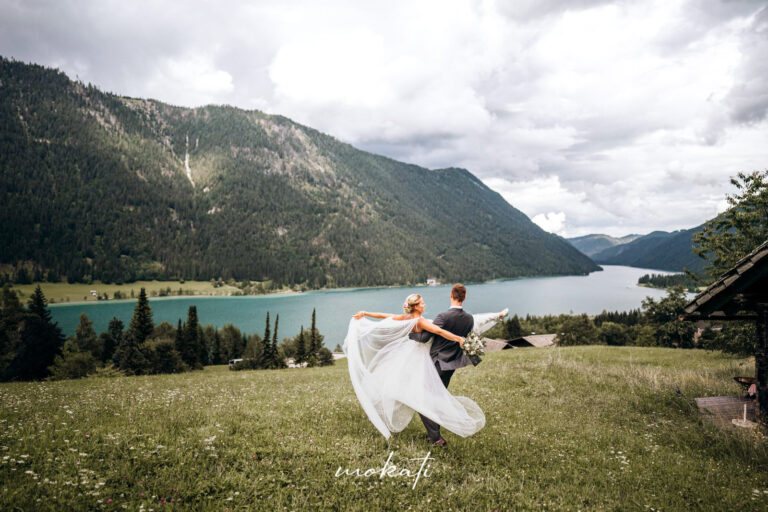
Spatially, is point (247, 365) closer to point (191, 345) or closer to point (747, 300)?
point (191, 345)

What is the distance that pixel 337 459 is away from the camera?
644cm

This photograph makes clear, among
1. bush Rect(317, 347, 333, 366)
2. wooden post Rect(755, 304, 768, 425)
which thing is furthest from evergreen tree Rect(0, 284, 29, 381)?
wooden post Rect(755, 304, 768, 425)

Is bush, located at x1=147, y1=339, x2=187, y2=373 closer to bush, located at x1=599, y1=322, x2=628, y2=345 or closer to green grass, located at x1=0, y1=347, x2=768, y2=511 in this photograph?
green grass, located at x1=0, y1=347, x2=768, y2=511

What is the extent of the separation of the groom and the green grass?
455mm

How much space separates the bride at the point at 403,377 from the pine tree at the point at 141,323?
58.7m

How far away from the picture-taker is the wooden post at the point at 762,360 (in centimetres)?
780

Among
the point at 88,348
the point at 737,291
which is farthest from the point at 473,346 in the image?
the point at 88,348

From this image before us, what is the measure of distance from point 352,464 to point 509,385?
393 inches

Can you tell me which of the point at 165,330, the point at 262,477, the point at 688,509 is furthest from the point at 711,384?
the point at 165,330

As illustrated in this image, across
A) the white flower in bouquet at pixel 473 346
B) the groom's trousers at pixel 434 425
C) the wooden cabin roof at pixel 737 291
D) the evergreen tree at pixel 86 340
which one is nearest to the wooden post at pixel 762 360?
the wooden cabin roof at pixel 737 291

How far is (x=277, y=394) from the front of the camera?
12672mm

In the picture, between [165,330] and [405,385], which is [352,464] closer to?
[405,385]

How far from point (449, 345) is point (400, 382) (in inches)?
50.3

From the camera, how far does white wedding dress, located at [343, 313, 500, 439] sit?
7.07 m
